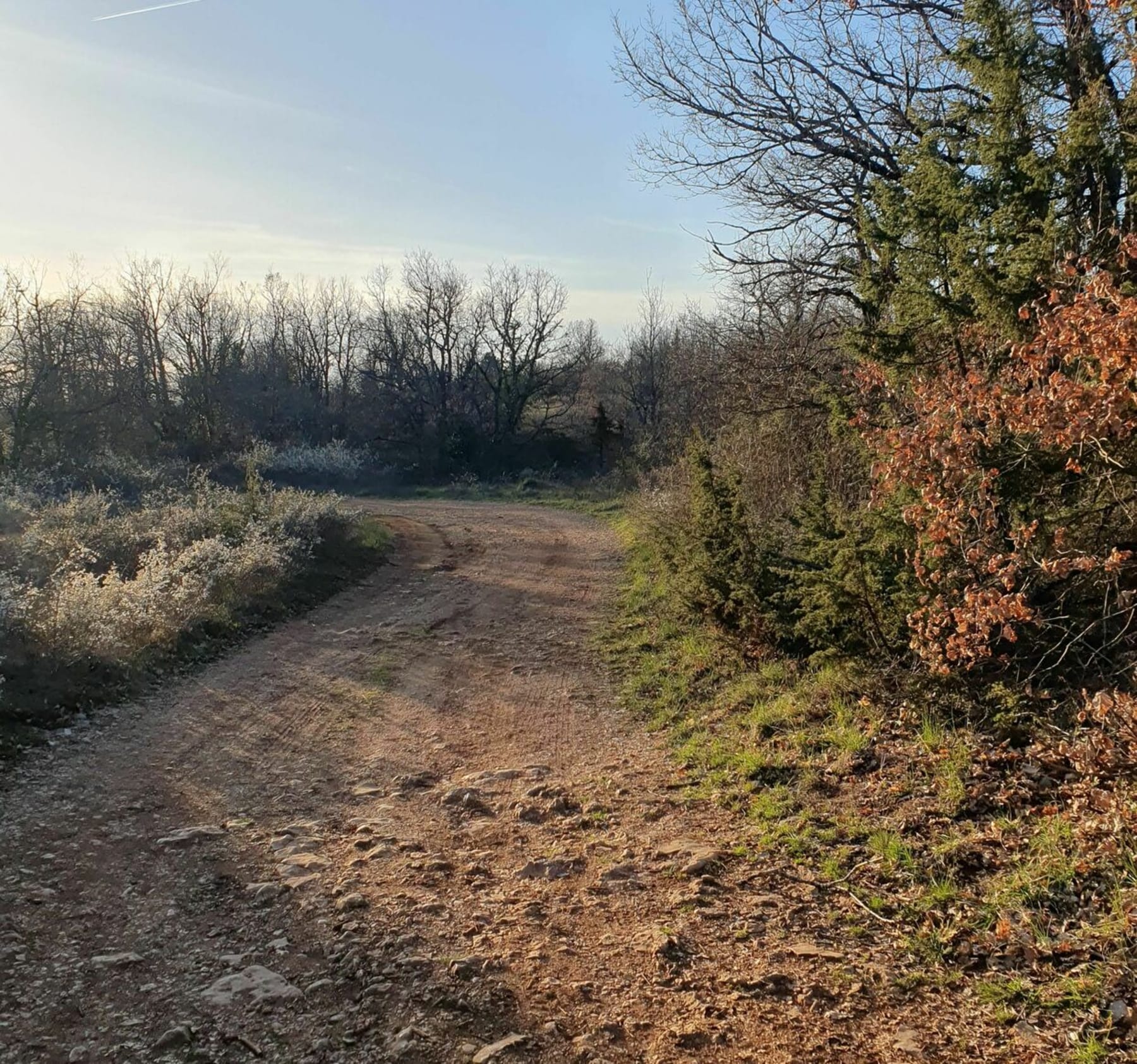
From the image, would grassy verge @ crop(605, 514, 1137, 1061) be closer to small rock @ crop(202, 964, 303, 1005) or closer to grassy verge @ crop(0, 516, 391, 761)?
small rock @ crop(202, 964, 303, 1005)

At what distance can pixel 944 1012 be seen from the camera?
11.2ft

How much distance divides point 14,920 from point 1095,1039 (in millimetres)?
5046

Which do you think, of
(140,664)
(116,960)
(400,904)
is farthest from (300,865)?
Result: (140,664)

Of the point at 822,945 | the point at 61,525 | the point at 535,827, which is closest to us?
the point at 822,945

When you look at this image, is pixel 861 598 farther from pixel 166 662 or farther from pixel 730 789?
pixel 166 662

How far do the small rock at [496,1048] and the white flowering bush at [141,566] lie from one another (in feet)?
18.9

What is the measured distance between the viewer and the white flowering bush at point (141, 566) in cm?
814

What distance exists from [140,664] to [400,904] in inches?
216

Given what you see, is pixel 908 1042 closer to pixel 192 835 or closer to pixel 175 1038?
pixel 175 1038

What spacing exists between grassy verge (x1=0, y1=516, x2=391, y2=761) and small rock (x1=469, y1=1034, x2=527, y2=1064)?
5.01 m

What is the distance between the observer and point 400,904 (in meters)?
4.40

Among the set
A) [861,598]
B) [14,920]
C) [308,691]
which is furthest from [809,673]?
[14,920]

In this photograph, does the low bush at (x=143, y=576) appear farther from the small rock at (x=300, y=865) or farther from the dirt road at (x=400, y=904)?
the small rock at (x=300, y=865)

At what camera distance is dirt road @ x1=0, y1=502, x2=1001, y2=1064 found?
338 centimetres
